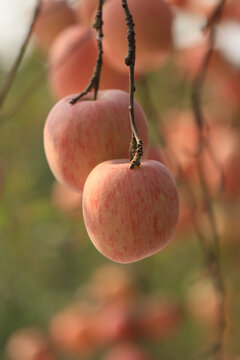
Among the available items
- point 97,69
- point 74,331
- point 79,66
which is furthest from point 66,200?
point 97,69

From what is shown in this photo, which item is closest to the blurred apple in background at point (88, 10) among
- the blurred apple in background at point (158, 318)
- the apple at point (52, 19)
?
the apple at point (52, 19)

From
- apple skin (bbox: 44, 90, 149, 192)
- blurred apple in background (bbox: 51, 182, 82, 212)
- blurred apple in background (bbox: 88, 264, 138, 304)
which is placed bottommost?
blurred apple in background (bbox: 88, 264, 138, 304)

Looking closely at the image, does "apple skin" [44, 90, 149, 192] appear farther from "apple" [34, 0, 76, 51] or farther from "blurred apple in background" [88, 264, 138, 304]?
"blurred apple in background" [88, 264, 138, 304]

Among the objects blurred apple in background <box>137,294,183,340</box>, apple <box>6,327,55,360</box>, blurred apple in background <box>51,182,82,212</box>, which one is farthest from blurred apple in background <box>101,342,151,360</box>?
blurred apple in background <box>51,182,82,212</box>

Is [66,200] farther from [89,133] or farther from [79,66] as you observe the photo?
[89,133]

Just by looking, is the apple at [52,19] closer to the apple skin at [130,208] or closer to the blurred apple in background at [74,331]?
the apple skin at [130,208]

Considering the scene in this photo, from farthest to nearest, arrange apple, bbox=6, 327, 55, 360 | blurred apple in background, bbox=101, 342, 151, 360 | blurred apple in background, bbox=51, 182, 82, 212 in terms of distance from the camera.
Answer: apple, bbox=6, 327, 55, 360 < blurred apple in background, bbox=101, 342, 151, 360 < blurred apple in background, bbox=51, 182, 82, 212

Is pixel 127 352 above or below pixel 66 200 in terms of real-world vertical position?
below
